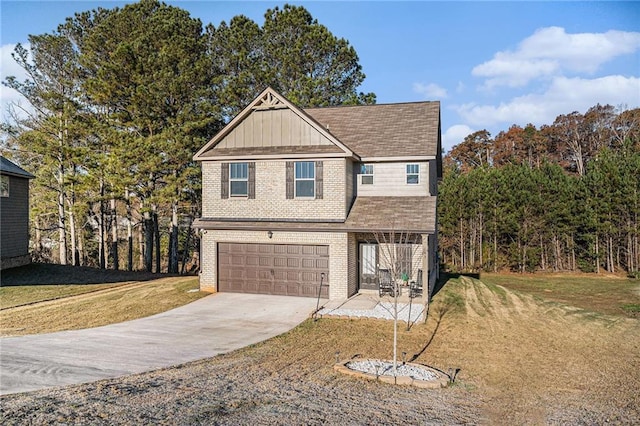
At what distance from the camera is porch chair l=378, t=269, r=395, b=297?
17062 millimetres

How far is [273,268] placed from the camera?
17.8 metres

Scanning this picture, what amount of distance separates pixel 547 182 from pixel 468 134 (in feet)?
92.1

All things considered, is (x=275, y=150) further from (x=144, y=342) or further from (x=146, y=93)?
(x=146, y=93)

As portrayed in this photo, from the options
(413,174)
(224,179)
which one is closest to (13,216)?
(224,179)

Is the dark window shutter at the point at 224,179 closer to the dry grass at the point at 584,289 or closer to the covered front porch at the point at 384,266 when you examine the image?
the covered front porch at the point at 384,266

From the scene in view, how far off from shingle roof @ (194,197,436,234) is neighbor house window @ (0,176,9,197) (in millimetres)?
12405

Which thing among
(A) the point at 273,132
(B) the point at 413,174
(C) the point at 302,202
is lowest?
(C) the point at 302,202

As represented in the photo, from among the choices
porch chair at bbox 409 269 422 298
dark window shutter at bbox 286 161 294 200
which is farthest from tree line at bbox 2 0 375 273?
porch chair at bbox 409 269 422 298

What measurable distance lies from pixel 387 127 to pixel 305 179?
16.9ft

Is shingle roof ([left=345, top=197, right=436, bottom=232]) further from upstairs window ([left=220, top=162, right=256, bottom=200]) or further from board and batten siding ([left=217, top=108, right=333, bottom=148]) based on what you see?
upstairs window ([left=220, top=162, right=256, bottom=200])

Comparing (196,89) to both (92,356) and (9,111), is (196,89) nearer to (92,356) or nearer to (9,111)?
(9,111)

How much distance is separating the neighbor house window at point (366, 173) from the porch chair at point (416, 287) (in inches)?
165

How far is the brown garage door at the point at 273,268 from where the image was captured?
1733 cm

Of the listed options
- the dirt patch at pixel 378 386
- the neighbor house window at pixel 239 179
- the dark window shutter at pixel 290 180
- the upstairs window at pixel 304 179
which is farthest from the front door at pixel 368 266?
the neighbor house window at pixel 239 179
